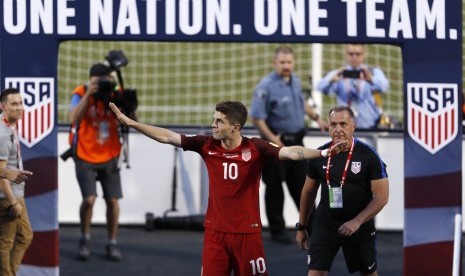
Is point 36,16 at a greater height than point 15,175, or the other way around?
point 36,16

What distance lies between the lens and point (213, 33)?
9359 mm

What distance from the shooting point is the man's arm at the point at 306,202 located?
8.54 meters

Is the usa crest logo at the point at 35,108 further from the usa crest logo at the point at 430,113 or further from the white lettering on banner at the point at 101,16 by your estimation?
the usa crest logo at the point at 430,113

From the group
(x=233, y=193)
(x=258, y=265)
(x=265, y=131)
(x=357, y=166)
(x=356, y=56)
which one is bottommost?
(x=258, y=265)

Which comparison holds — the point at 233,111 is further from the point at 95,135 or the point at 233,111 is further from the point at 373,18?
the point at 95,135

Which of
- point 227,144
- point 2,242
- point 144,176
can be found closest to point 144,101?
point 144,176

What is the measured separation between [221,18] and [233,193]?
1.92 metres

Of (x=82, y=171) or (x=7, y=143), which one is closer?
(x=7, y=143)

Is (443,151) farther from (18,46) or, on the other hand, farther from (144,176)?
(144,176)

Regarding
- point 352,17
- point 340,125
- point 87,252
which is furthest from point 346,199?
point 87,252

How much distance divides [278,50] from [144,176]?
7.52ft

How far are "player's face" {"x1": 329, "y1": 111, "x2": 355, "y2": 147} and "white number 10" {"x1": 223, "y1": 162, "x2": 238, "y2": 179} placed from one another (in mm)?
774

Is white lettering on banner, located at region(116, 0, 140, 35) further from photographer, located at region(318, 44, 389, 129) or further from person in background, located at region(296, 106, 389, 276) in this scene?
photographer, located at region(318, 44, 389, 129)

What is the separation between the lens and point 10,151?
920 centimetres
